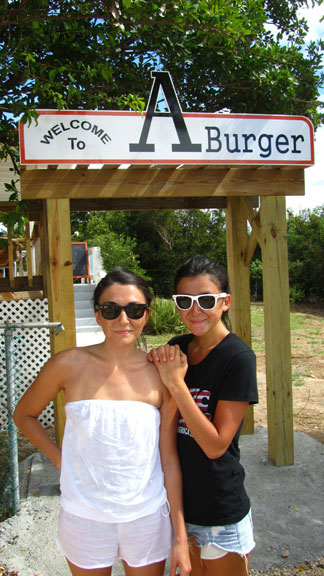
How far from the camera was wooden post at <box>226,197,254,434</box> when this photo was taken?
5.05 m

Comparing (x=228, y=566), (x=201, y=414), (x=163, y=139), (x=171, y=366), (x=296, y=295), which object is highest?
(x=163, y=139)

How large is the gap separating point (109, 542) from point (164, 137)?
279cm

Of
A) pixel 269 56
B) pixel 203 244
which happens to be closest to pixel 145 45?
pixel 269 56

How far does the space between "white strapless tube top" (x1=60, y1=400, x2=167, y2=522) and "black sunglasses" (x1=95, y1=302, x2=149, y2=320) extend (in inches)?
12.3

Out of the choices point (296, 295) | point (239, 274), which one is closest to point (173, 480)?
point (239, 274)

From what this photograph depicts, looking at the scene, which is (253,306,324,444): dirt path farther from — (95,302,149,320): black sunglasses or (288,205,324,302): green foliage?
(95,302,149,320): black sunglasses

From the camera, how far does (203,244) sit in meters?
17.0

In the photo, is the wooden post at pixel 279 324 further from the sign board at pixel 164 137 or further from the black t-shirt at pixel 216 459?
the black t-shirt at pixel 216 459

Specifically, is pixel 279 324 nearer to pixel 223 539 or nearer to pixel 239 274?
pixel 239 274

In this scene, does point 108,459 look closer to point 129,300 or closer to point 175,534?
point 175,534

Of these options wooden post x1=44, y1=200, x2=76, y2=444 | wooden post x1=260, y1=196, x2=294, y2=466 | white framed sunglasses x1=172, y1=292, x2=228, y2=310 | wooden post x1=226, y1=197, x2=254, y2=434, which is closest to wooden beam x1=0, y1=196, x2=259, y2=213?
wooden post x1=226, y1=197, x2=254, y2=434

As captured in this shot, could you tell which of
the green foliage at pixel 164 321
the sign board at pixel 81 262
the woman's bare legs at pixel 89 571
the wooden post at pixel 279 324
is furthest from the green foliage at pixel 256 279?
the woman's bare legs at pixel 89 571

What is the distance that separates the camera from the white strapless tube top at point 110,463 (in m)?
1.60

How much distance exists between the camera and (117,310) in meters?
1.74
